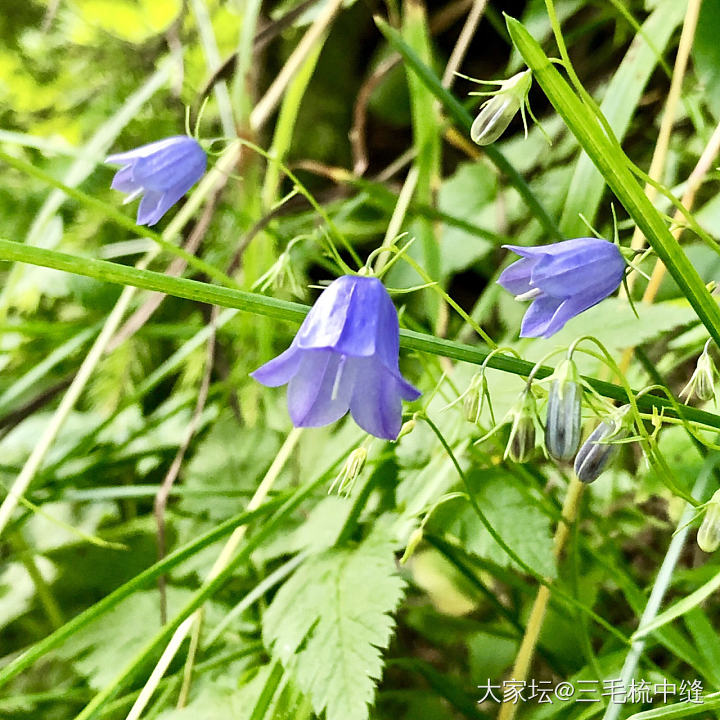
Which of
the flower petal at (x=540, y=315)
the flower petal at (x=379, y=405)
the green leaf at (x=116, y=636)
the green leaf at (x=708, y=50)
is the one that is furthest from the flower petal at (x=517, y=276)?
the green leaf at (x=116, y=636)

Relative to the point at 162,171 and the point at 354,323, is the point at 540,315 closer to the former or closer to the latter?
the point at 354,323

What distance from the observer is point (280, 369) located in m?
0.53

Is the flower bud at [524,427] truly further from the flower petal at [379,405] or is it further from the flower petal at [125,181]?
the flower petal at [125,181]

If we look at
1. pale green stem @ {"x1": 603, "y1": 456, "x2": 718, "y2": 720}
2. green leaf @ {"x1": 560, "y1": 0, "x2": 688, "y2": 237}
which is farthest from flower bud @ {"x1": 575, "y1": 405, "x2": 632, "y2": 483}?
green leaf @ {"x1": 560, "y1": 0, "x2": 688, "y2": 237}

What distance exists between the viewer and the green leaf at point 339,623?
61 centimetres

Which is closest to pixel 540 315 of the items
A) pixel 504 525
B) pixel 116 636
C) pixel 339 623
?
pixel 504 525

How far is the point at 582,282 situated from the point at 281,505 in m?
0.46

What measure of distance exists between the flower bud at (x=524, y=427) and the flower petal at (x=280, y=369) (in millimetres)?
168

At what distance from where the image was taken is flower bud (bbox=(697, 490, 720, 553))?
0.49 meters

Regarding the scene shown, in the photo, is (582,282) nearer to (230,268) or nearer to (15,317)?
(230,268)

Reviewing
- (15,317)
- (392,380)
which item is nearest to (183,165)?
(392,380)

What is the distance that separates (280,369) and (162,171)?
1.05ft

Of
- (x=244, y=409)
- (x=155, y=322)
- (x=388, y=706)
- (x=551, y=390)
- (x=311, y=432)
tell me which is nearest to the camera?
(x=551, y=390)

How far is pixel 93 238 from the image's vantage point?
152 cm
